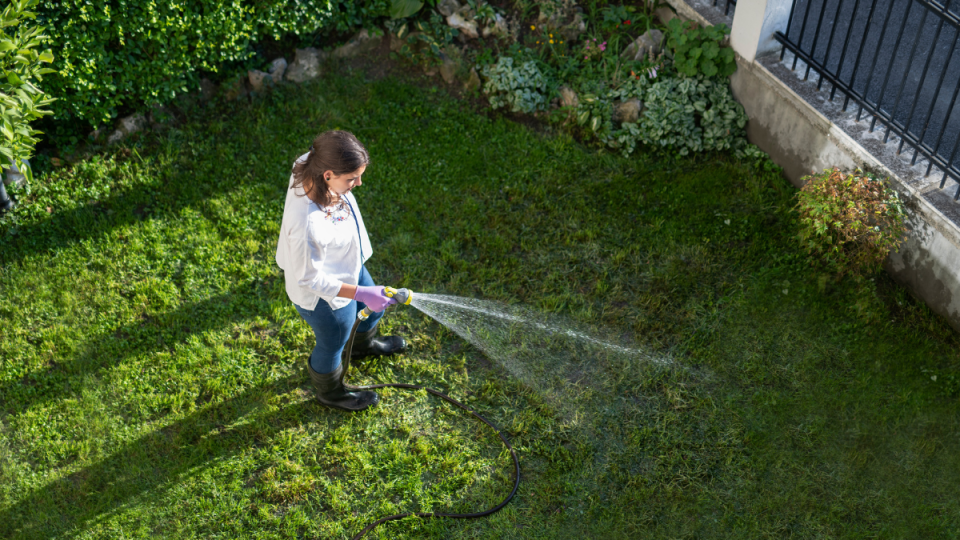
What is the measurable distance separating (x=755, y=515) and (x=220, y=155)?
15.8 ft

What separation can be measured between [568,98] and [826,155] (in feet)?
6.96

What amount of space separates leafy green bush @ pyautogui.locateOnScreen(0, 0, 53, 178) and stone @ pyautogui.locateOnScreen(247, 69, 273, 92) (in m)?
1.95

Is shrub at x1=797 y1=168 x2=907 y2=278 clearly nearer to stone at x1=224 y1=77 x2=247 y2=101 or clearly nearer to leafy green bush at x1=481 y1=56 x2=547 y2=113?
leafy green bush at x1=481 y1=56 x2=547 y2=113

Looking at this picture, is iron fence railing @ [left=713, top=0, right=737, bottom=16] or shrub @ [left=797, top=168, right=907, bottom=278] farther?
iron fence railing @ [left=713, top=0, right=737, bottom=16]

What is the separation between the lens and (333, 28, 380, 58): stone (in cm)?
672

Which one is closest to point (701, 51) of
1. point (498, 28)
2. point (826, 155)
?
point (826, 155)

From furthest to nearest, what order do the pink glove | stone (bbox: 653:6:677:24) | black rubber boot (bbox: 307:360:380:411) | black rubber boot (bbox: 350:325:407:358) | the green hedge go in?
stone (bbox: 653:6:677:24)
the green hedge
black rubber boot (bbox: 350:325:407:358)
black rubber boot (bbox: 307:360:380:411)
the pink glove

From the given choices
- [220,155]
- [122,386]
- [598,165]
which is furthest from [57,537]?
[598,165]

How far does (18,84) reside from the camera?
4.39 m

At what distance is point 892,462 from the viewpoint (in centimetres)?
423

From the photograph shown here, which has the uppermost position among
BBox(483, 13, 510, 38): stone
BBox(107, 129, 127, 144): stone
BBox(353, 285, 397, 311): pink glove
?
BBox(483, 13, 510, 38): stone

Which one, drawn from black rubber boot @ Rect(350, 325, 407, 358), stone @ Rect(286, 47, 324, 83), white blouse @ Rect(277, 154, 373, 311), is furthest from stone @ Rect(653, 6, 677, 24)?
white blouse @ Rect(277, 154, 373, 311)

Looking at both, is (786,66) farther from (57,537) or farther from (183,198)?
(57,537)

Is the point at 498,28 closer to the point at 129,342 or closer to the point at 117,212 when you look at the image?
the point at 117,212
